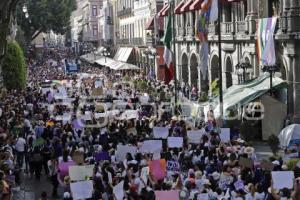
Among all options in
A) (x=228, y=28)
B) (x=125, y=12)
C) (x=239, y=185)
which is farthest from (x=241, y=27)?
(x=125, y=12)

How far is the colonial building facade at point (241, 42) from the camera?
1064 inches

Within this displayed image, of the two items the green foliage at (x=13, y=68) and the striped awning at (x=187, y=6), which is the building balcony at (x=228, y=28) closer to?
the striped awning at (x=187, y=6)

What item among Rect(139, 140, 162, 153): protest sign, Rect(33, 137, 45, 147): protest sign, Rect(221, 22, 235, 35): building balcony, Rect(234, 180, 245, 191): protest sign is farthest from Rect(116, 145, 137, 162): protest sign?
Rect(221, 22, 235, 35): building balcony

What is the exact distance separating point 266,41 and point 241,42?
5.51 metres

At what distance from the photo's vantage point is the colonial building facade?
27.0 metres

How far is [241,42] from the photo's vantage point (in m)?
33.7

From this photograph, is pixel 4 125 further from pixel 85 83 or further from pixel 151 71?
pixel 151 71

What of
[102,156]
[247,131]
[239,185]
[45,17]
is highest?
[45,17]

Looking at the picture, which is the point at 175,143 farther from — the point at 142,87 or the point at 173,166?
the point at 142,87

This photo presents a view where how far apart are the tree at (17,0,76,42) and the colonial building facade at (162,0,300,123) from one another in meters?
35.8

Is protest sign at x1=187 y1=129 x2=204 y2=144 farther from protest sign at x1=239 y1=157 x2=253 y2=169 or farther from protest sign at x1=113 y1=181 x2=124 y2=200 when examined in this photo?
protest sign at x1=113 y1=181 x2=124 y2=200

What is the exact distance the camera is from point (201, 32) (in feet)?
99.0

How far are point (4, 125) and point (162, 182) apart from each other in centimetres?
1156

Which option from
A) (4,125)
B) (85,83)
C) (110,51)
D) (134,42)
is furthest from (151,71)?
(4,125)
